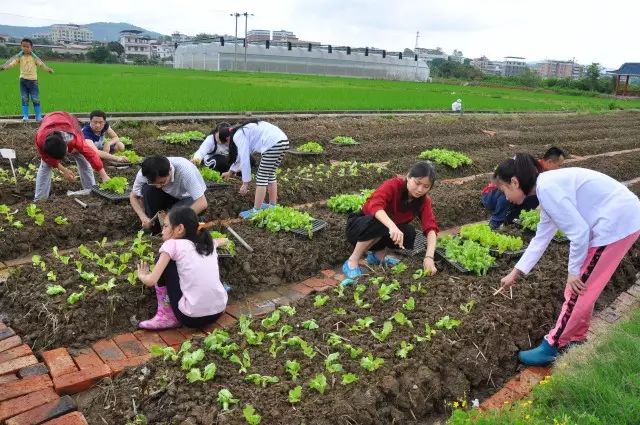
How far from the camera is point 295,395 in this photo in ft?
9.75

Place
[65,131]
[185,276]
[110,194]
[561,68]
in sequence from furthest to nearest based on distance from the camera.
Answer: [561,68] < [110,194] < [65,131] < [185,276]

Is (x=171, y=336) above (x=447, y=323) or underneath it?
underneath

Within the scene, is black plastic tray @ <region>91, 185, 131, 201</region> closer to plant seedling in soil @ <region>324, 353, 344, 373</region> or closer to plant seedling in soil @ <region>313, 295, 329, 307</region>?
plant seedling in soil @ <region>313, 295, 329, 307</region>

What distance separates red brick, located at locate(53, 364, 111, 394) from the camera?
125 inches

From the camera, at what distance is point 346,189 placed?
814 centimetres

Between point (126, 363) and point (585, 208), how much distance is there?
321 cm

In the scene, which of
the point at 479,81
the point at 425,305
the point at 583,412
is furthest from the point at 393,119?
the point at 479,81

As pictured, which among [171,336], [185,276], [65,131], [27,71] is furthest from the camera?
[27,71]

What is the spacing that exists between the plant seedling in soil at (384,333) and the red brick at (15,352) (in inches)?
90.7

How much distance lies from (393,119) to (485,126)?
2.93 m

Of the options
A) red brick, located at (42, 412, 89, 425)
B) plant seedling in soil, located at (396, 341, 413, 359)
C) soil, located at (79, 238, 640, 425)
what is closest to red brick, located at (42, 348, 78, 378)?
soil, located at (79, 238, 640, 425)

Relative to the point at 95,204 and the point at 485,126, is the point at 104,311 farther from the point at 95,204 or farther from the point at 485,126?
the point at 485,126

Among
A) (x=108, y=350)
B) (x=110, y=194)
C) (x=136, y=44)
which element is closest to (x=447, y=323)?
(x=108, y=350)

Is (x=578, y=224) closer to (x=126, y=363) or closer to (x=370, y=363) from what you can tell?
(x=370, y=363)
